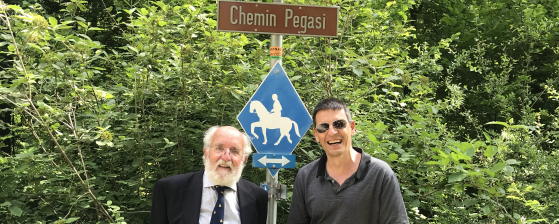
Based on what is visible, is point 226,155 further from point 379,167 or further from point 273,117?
point 379,167

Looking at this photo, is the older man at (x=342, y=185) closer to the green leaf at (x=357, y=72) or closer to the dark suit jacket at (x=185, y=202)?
the dark suit jacket at (x=185, y=202)

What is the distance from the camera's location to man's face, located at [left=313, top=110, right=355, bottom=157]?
2.84 metres

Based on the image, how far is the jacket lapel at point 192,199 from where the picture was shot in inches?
125

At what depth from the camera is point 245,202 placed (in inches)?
132

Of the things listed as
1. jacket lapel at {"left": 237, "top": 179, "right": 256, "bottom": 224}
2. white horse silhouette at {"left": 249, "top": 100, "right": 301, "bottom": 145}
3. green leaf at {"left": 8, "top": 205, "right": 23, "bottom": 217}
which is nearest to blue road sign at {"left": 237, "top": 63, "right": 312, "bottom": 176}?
white horse silhouette at {"left": 249, "top": 100, "right": 301, "bottom": 145}

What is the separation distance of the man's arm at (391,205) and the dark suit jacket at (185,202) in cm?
100

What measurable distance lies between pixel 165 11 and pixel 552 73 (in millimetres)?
8237

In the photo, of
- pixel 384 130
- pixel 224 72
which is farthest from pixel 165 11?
pixel 384 130

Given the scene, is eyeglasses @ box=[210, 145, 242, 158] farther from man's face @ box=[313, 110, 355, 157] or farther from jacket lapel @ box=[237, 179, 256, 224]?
man's face @ box=[313, 110, 355, 157]

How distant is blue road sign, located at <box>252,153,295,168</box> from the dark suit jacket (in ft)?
0.86

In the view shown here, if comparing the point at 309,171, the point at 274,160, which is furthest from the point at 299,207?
the point at 274,160

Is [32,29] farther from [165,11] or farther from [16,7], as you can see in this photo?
[165,11]

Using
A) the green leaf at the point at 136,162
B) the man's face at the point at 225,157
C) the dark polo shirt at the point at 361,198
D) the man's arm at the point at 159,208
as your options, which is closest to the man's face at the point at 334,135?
the dark polo shirt at the point at 361,198

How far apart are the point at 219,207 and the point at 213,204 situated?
0.18 feet
